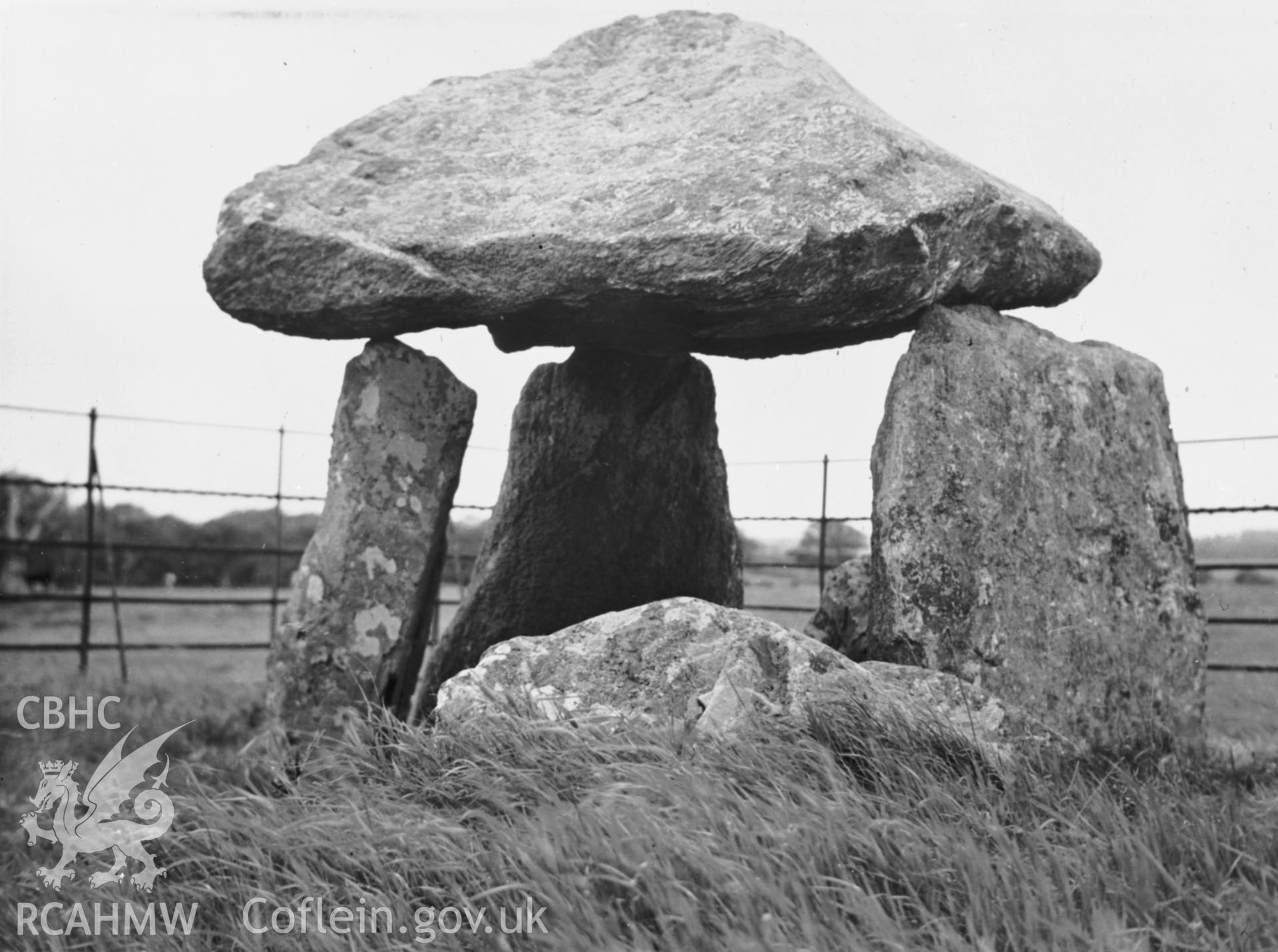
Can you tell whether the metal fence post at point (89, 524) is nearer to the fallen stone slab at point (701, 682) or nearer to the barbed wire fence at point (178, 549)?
the barbed wire fence at point (178, 549)

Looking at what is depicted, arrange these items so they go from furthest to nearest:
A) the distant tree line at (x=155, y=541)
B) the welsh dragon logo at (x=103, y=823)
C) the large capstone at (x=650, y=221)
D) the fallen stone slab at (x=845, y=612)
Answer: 1. the distant tree line at (x=155, y=541)
2. the fallen stone slab at (x=845, y=612)
3. the large capstone at (x=650, y=221)
4. the welsh dragon logo at (x=103, y=823)

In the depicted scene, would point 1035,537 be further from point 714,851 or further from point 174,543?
point 174,543

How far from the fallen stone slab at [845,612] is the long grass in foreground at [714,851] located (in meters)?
2.08

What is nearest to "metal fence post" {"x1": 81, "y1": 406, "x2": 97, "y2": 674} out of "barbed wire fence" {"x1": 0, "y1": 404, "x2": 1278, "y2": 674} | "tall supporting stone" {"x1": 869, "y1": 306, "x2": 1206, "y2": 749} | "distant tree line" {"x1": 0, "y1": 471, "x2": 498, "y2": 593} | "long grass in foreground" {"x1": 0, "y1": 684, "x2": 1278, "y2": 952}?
"barbed wire fence" {"x1": 0, "y1": 404, "x2": 1278, "y2": 674}

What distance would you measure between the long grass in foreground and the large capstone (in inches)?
78.1

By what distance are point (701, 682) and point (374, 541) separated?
2.08 meters

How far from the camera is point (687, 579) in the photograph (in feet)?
25.2

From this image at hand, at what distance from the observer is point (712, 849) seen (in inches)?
138

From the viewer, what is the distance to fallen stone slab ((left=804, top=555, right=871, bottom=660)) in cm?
707

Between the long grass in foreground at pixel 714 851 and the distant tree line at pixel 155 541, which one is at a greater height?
the long grass in foreground at pixel 714 851

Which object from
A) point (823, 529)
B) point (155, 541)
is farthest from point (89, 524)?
point (155, 541)

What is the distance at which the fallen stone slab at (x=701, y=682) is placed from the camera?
4.75 metres

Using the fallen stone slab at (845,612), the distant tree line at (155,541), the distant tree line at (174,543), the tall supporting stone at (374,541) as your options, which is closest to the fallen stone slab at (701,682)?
the tall supporting stone at (374,541)

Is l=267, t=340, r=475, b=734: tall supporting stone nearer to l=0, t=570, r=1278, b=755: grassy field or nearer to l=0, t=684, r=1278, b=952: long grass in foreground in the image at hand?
l=0, t=684, r=1278, b=952: long grass in foreground
